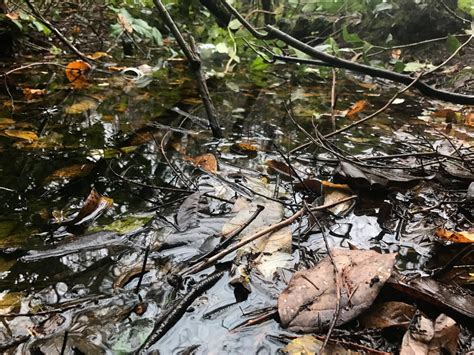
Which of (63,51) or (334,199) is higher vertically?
(63,51)

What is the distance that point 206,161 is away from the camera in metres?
1.80

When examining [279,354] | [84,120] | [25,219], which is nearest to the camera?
[279,354]

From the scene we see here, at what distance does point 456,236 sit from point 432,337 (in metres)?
0.42

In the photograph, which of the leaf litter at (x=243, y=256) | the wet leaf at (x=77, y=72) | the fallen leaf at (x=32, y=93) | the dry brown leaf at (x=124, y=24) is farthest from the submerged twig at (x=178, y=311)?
the dry brown leaf at (x=124, y=24)

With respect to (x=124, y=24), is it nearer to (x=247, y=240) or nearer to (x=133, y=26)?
(x=133, y=26)

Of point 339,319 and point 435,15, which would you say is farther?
point 435,15

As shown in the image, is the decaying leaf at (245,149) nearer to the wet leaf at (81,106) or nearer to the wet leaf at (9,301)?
the wet leaf at (81,106)

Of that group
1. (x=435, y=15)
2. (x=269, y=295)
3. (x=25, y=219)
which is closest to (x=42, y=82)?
(x=25, y=219)

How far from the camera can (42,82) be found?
10.4 feet

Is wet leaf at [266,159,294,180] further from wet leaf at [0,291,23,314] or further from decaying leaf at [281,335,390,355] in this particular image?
wet leaf at [0,291,23,314]

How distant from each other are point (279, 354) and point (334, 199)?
70 cm

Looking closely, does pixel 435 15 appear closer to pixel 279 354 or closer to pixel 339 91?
pixel 339 91

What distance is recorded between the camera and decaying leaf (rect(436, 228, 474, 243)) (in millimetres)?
1157

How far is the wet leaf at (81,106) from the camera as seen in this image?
8.16 feet
